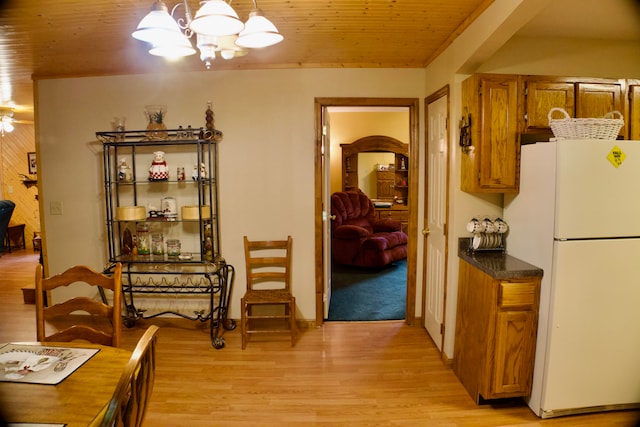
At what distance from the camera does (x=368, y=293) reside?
4.39m

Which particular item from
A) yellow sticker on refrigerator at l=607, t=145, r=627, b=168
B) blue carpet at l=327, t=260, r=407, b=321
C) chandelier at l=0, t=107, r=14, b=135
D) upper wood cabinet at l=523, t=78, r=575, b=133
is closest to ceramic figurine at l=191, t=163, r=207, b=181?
blue carpet at l=327, t=260, r=407, b=321

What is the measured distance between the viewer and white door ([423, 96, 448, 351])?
2.87m

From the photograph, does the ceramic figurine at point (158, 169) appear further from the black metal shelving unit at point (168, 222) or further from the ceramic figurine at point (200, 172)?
the ceramic figurine at point (200, 172)

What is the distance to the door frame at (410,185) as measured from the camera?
3.28 m

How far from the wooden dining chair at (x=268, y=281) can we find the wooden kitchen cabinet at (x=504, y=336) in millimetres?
1457

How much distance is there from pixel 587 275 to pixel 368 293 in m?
2.58

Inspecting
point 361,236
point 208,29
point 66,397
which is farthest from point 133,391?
point 361,236

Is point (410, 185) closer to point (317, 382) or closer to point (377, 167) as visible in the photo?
point (317, 382)

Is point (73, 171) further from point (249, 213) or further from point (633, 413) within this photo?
point (633, 413)

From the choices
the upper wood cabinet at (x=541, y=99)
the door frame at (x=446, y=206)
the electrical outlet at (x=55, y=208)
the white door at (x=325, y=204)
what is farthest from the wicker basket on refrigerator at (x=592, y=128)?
the electrical outlet at (x=55, y=208)

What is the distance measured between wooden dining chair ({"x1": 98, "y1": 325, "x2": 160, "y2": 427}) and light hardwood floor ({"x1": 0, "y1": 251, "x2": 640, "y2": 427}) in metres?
1.23

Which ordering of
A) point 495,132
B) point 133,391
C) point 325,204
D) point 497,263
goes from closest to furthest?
point 133,391 < point 497,263 < point 495,132 < point 325,204

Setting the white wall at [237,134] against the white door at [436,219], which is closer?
the white door at [436,219]

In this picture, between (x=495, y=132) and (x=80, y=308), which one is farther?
(x=495, y=132)
